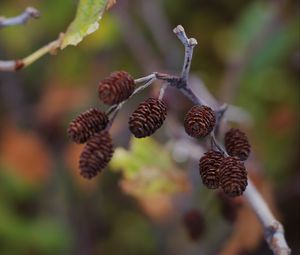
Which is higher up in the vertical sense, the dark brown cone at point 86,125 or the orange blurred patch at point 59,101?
the orange blurred patch at point 59,101

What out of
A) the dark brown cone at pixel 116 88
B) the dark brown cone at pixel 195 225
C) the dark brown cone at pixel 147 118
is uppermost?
the dark brown cone at pixel 116 88

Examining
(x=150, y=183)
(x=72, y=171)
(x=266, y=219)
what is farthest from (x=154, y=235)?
(x=266, y=219)

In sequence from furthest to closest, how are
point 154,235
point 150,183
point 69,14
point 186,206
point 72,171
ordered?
point 69,14 → point 72,171 → point 154,235 → point 186,206 → point 150,183

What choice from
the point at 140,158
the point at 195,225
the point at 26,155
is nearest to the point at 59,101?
the point at 26,155

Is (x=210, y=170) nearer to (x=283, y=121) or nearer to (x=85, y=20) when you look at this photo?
(x=85, y=20)

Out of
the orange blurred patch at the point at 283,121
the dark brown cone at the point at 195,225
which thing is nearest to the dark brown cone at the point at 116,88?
the dark brown cone at the point at 195,225

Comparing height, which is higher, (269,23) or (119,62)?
(119,62)

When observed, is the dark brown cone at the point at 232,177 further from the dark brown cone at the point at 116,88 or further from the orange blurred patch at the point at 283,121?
the orange blurred patch at the point at 283,121

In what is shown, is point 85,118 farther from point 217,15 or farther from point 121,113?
point 217,15
